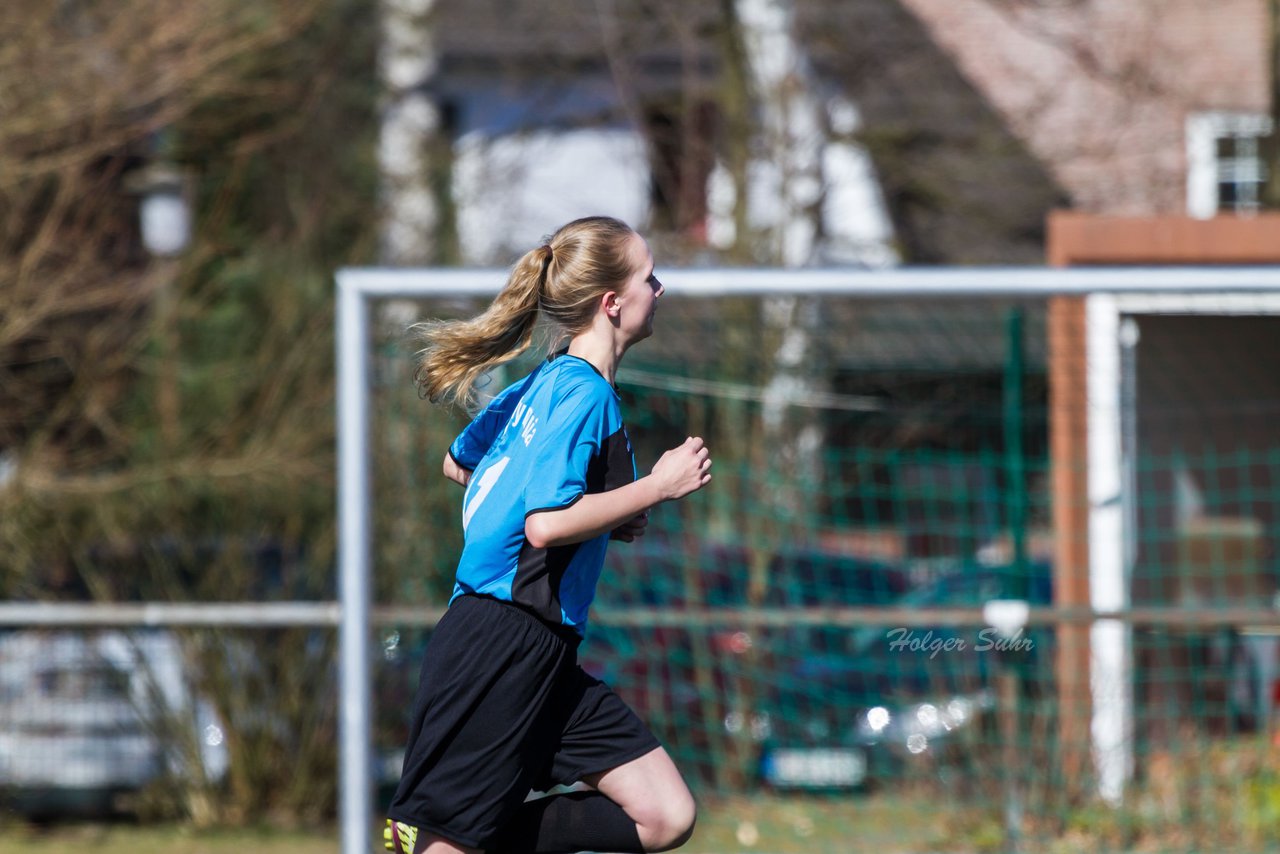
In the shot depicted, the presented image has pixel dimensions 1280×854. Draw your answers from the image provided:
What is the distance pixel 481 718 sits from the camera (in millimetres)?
3373

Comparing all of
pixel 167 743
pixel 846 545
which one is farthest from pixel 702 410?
pixel 167 743

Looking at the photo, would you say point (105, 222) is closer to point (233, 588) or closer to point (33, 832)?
point (233, 588)

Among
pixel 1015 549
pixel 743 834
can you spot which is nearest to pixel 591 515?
pixel 743 834

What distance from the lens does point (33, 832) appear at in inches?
296

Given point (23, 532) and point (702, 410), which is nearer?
point (23, 532)

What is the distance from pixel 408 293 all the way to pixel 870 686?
10.7 feet

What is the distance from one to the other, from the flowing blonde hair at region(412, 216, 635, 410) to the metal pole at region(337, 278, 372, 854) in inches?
74.0

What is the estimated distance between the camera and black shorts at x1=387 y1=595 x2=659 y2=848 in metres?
3.35

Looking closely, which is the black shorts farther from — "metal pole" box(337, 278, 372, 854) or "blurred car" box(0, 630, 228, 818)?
"blurred car" box(0, 630, 228, 818)

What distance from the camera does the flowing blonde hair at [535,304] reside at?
3.35 meters

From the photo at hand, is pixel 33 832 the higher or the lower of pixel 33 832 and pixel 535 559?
the lower

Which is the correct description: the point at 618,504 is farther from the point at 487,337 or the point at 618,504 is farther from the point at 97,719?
the point at 97,719

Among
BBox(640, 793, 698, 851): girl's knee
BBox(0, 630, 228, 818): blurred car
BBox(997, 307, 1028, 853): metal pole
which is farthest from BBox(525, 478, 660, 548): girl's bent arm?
BBox(0, 630, 228, 818): blurred car

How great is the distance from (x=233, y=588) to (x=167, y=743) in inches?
31.9
